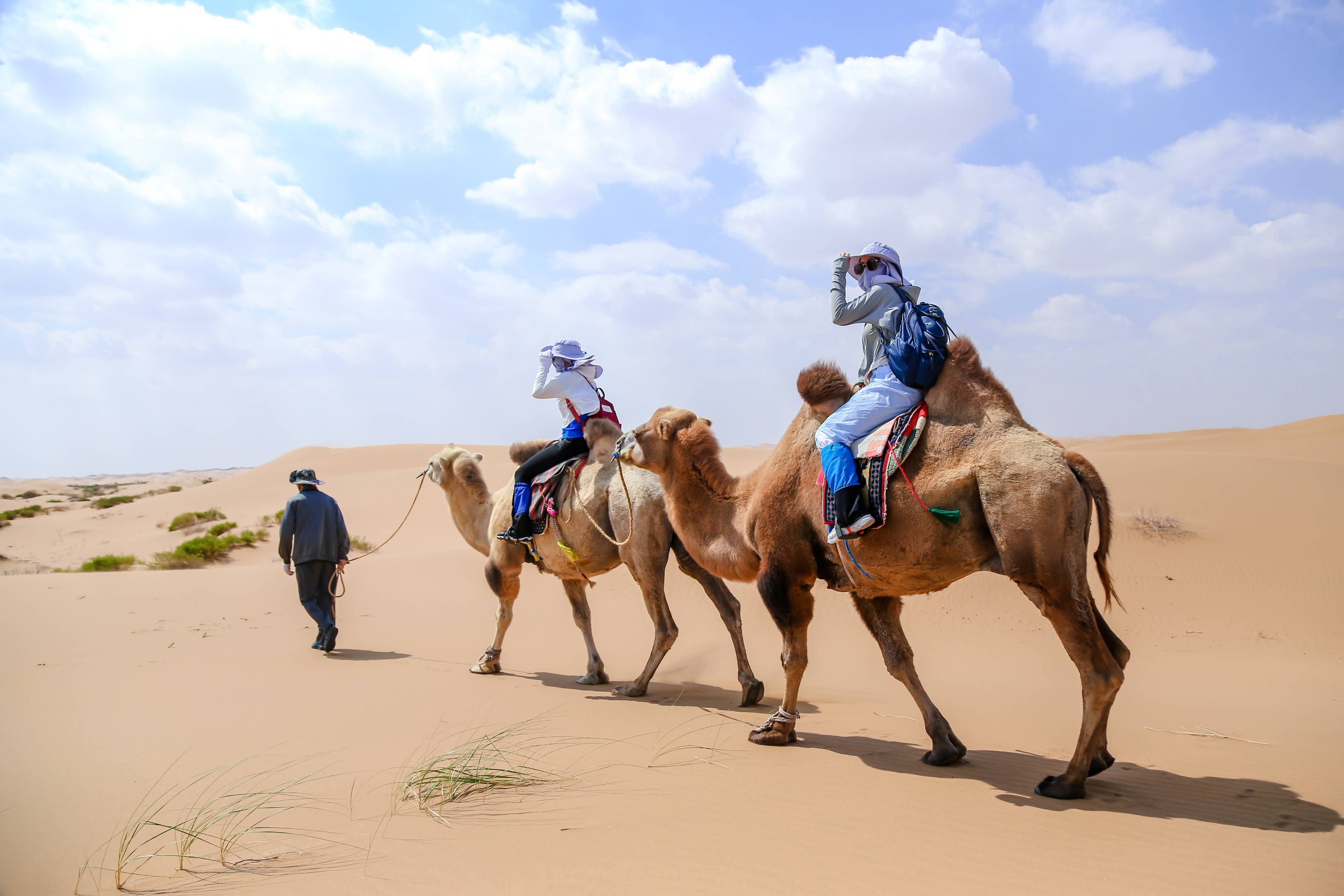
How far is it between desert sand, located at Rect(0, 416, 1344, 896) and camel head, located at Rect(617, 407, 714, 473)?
82.5 inches

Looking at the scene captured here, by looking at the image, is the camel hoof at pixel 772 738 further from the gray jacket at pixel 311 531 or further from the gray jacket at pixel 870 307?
the gray jacket at pixel 311 531

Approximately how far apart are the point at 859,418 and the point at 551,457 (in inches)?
158

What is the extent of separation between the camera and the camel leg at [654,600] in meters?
7.73

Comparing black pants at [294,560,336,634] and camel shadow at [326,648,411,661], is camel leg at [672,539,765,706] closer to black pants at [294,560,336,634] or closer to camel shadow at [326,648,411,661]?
camel shadow at [326,648,411,661]

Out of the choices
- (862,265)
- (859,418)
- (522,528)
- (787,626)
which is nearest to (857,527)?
(859,418)

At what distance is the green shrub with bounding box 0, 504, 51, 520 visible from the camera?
33.9m

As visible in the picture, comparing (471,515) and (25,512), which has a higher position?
(471,515)

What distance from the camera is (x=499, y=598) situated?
903 centimetres

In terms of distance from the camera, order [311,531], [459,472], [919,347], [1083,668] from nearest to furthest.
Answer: [1083,668], [919,347], [459,472], [311,531]

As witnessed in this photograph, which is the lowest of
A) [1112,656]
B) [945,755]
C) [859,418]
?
[945,755]

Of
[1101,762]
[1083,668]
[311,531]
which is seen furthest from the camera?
[311,531]

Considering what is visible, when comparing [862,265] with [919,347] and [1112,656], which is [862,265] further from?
[1112,656]

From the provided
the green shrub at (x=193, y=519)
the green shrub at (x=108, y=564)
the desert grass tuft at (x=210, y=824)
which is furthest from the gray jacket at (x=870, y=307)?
the green shrub at (x=193, y=519)

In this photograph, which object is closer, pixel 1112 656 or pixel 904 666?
pixel 1112 656
